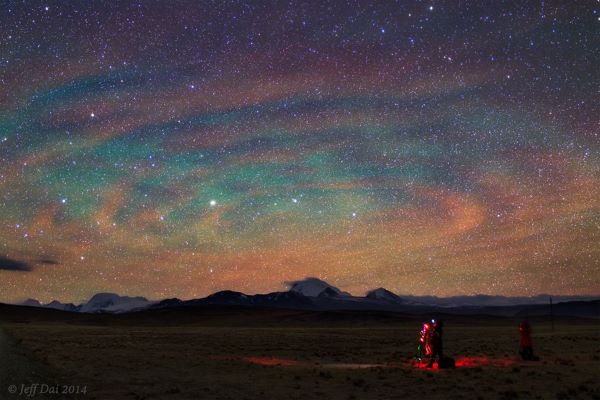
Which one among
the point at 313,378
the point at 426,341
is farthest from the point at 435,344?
the point at 313,378

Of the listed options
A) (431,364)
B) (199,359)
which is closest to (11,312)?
(199,359)

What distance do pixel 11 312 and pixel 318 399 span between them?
174 metres

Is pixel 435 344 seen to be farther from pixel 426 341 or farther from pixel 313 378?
pixel 313 378

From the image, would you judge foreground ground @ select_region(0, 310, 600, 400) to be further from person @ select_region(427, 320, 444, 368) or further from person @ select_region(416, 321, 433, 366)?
person @ select_region(427, 320, 444, 368)

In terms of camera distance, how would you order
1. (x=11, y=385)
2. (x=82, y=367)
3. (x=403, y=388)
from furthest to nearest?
(x=82, y=367)
(x=403, y=388)
(x=11, y=385)

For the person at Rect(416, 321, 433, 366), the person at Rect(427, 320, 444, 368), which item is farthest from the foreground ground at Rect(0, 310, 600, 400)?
the person at Rect(427, 320, 444, 368)

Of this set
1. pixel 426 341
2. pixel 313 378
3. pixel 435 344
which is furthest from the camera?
pixel 426 341

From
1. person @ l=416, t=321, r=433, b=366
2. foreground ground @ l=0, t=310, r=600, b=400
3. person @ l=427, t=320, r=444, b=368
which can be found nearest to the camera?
foreground ground @ l=0, t=310, r=600, b=400

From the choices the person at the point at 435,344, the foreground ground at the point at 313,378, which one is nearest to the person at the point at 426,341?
the person at the point at 435,344

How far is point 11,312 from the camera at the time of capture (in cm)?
16712

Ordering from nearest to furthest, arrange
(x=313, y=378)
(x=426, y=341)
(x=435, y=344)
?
1. (x=313, y=378)
2. (x=435, y=344)
3. (x=426, y=341)

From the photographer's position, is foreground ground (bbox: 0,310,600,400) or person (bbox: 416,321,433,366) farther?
person (bbox: 416,321,433,366)

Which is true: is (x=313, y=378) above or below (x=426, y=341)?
below

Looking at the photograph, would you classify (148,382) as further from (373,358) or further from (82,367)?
(373,358)
